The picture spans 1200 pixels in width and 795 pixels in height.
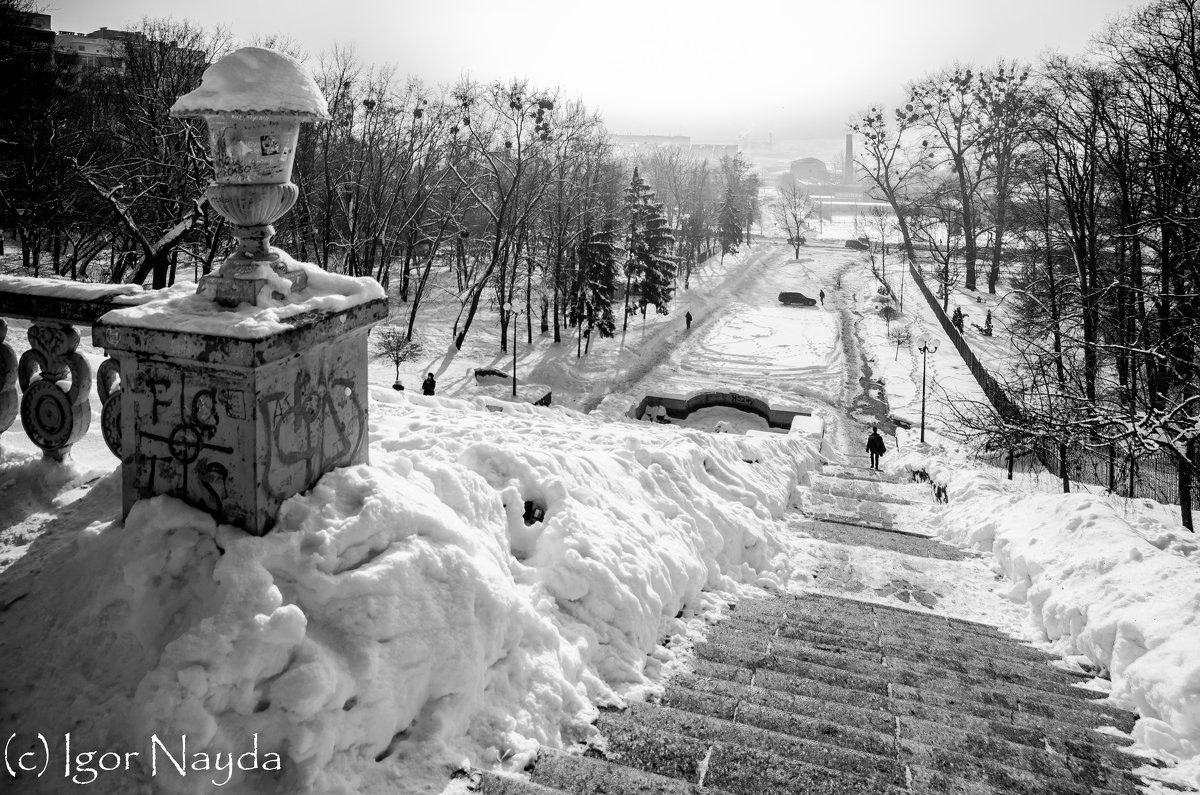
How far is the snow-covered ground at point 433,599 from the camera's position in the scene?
2.71 metres

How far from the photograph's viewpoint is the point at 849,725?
12.7ft

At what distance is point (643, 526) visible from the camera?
564 cm

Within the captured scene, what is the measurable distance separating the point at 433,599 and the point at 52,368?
2.41 m

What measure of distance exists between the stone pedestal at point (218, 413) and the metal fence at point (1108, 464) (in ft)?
32.1

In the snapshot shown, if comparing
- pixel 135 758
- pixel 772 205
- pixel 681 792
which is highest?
pixel 772 205

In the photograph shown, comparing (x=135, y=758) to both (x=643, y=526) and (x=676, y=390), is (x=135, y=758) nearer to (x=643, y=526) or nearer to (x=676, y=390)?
(x=643, y=526)

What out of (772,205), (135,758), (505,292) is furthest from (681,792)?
(772,205)

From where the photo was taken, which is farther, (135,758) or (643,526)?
(643,526)

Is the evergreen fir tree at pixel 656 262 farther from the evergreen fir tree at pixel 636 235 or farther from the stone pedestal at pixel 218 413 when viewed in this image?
the stone pedestal at pixel 218 413

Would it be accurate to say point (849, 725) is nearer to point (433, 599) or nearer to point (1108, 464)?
point (433, 599)

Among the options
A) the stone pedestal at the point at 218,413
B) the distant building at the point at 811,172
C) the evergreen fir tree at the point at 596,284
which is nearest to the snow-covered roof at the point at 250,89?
the stone pedestal at the point at 218,413

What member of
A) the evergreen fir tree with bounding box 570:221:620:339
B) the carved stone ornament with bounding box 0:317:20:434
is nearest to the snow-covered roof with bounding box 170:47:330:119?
the carved stone ornament with bounding box 0:317:20:434

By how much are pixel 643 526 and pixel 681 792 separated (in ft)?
8.96

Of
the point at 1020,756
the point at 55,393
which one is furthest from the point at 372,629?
the point at 1020,756
